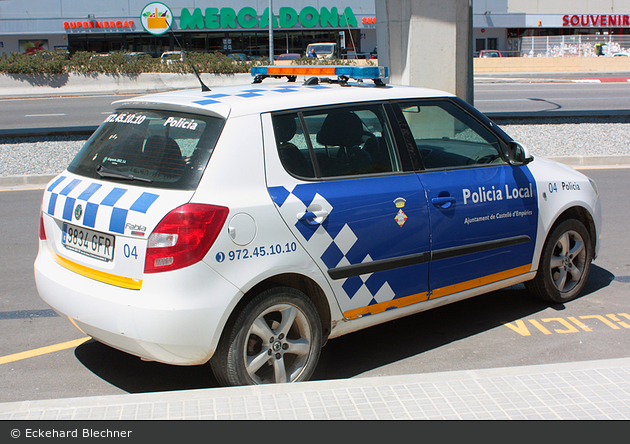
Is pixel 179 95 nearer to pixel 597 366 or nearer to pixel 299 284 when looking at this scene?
pixel 299 284

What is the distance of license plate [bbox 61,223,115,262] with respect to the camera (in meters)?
3.34

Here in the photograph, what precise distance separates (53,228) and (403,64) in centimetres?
944

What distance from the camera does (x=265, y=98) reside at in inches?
145

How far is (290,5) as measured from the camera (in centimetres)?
4831

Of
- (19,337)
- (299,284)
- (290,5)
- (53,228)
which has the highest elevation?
(290,5)

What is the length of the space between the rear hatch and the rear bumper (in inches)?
3.6

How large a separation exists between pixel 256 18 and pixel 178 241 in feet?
155

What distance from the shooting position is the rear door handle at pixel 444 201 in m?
4.04

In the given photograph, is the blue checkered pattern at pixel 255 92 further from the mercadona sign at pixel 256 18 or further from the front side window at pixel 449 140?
the mercadona sign at pixel 256 18

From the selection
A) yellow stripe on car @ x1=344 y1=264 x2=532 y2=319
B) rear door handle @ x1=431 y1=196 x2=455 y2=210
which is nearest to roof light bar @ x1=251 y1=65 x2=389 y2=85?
rear door handle @ x1=431 y1=196 x2=455 y2=210

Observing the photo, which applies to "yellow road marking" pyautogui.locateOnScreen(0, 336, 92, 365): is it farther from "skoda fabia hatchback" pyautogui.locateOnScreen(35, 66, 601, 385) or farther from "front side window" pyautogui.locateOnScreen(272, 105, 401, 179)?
"front side window" pyautogui.locateOnScreen(272, 105, 401, 179)

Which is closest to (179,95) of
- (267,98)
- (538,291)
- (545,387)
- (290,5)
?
(267,98)

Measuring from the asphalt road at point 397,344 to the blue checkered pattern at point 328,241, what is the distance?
62cm

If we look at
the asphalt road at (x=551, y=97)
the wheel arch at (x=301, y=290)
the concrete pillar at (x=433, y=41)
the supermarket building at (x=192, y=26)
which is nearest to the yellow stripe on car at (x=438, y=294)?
the wheel arch at (x=301, y=290)
